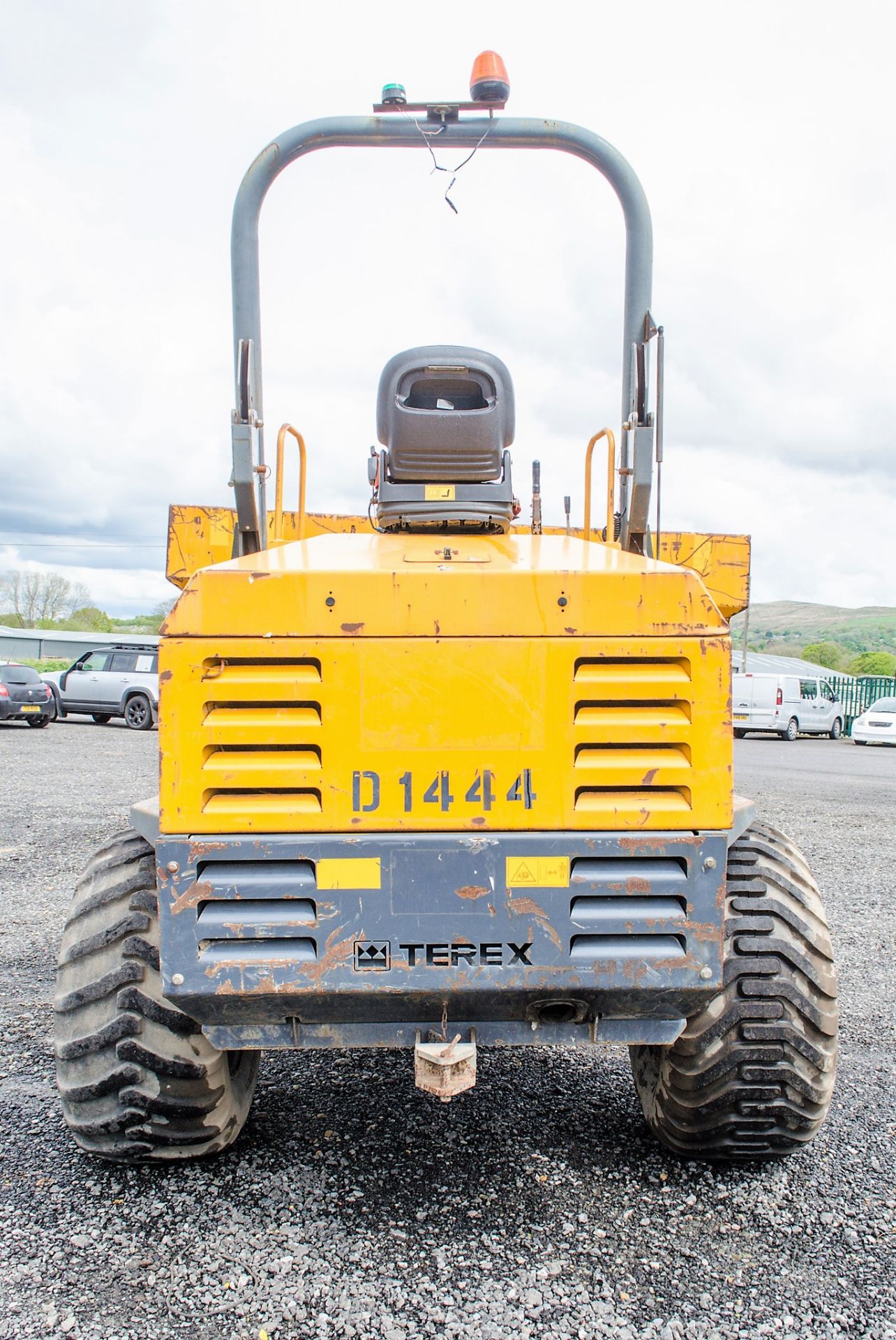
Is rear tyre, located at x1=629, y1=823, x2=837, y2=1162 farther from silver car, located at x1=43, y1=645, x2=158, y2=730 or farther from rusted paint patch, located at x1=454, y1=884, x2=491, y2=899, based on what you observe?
silver car, located at x1=43, y1=645, x2=158, y2=730

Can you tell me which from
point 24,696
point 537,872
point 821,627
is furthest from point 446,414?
point 821,627

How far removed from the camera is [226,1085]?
3.16 meters

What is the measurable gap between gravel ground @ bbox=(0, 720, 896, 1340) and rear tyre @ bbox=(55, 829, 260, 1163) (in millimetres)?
223

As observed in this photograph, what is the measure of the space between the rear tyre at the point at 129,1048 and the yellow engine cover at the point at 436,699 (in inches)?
25.2

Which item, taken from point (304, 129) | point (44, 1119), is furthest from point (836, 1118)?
point (304, 129)

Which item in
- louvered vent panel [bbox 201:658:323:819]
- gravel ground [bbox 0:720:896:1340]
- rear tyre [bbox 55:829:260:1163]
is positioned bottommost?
gravel ground [bbox 0:720:896:1340]

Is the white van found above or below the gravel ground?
above

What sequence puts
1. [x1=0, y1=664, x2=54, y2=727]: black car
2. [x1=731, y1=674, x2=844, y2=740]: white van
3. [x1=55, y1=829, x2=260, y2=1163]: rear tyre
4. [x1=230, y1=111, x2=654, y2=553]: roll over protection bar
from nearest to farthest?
1. [x1=55, y1=829, x2=260, y2=1163]: rear tyre
2. [x1=230, y1=111, x2=654, y2=553]: roll over protection bar
3. [x1=0, y1=664, x2=54, y2=727]: black car
4. [x1=731, y1=674, x2=844, y2=740]: white van

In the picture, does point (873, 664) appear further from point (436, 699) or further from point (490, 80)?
point (436, 699)

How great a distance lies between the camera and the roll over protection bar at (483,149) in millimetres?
3375

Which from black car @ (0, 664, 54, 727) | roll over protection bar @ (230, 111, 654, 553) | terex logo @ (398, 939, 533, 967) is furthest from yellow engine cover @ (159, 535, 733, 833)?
black car @ (0, 664, 54, 727)

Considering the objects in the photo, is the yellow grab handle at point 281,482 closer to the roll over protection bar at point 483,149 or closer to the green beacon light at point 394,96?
the roll over protection bar at point 483,149

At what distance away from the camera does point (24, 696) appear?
800 inches

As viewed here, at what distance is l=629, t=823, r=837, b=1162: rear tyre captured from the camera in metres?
3.06
